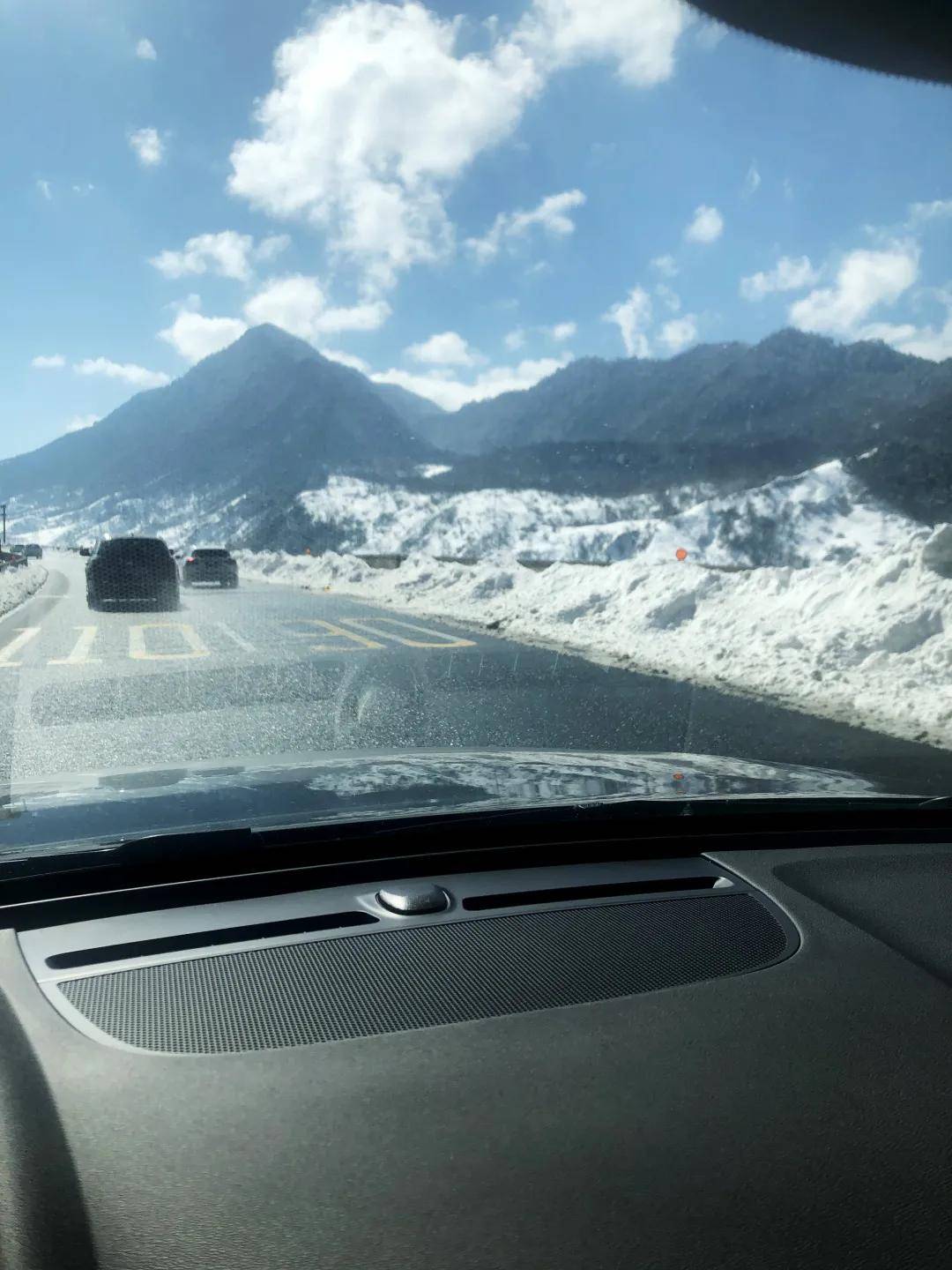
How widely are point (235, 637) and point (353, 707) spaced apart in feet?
21.4

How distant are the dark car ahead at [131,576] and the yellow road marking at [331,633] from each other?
16.6ft

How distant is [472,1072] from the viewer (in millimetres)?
1950

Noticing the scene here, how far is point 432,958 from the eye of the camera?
2.35 m

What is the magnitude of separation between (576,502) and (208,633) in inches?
5058

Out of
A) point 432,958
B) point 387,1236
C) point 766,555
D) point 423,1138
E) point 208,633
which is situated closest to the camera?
point 387,1236

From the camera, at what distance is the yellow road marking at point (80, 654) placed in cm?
1162

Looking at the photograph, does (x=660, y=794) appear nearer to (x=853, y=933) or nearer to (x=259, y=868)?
(x=853, y=933)

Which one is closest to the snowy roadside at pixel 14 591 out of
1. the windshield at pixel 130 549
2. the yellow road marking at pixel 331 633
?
the windshield at pixel 130 549

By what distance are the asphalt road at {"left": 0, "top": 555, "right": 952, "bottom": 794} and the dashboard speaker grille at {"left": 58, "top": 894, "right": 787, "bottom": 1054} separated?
1.82 m

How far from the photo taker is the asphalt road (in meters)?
7.12

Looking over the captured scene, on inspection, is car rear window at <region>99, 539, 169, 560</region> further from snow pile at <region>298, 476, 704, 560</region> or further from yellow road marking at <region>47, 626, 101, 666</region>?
snow pile at <region>298, 476, 704, 560</region>

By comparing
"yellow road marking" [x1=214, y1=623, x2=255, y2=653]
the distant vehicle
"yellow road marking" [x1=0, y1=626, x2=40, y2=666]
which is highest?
the distant vehicle

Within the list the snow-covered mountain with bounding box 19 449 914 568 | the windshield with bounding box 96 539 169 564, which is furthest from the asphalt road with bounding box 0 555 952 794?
the snow-covered mountain with bounding box 19 449 914 568

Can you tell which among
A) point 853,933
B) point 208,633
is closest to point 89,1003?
point 853,933
